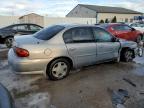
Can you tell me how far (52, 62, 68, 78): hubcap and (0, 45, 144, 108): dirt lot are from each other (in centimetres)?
19

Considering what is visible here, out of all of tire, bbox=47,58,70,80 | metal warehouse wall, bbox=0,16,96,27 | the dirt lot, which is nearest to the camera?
the dirt lot

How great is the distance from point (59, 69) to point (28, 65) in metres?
0.89

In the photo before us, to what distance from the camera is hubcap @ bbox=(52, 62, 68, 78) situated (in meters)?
5.33

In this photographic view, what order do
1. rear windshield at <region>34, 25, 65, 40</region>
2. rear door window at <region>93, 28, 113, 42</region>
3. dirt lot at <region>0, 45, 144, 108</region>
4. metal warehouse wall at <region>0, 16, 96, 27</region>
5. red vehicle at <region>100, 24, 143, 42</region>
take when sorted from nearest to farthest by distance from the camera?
dirt lot at <region>0, 45, 144, 108</region>, rear windshield at <region>34, 25, 65, 40</region>, rear door window at <region>93, 28, 113, 42</region>, red vehicle at <region>100, 24, 143, 42</region>, metal warehouse wall at <region>0, 16, 96, 27</region>

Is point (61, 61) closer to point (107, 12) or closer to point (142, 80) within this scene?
point (142, 80)

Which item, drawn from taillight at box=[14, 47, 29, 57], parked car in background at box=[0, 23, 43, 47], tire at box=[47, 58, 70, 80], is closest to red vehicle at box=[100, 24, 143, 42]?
parked car in background at box=[0, 23, 43, 47]

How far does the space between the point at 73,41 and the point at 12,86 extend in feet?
6.56

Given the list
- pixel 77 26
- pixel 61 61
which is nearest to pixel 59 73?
pixel 61 61

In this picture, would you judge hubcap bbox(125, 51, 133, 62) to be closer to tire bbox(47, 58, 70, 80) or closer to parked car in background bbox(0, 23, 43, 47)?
tire bbox(47, 58, 70, 80)

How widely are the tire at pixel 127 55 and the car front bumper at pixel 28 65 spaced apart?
10.3 feet

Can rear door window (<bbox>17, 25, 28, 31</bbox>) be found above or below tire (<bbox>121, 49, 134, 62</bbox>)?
above

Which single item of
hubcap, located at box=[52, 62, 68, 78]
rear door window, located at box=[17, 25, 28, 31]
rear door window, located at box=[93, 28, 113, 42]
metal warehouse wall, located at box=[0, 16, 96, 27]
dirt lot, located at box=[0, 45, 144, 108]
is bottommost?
dirt lot, located at box=[0, 45, 144, 108]

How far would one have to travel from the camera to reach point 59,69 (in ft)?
17.7

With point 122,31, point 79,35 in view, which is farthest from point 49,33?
point 122,31
